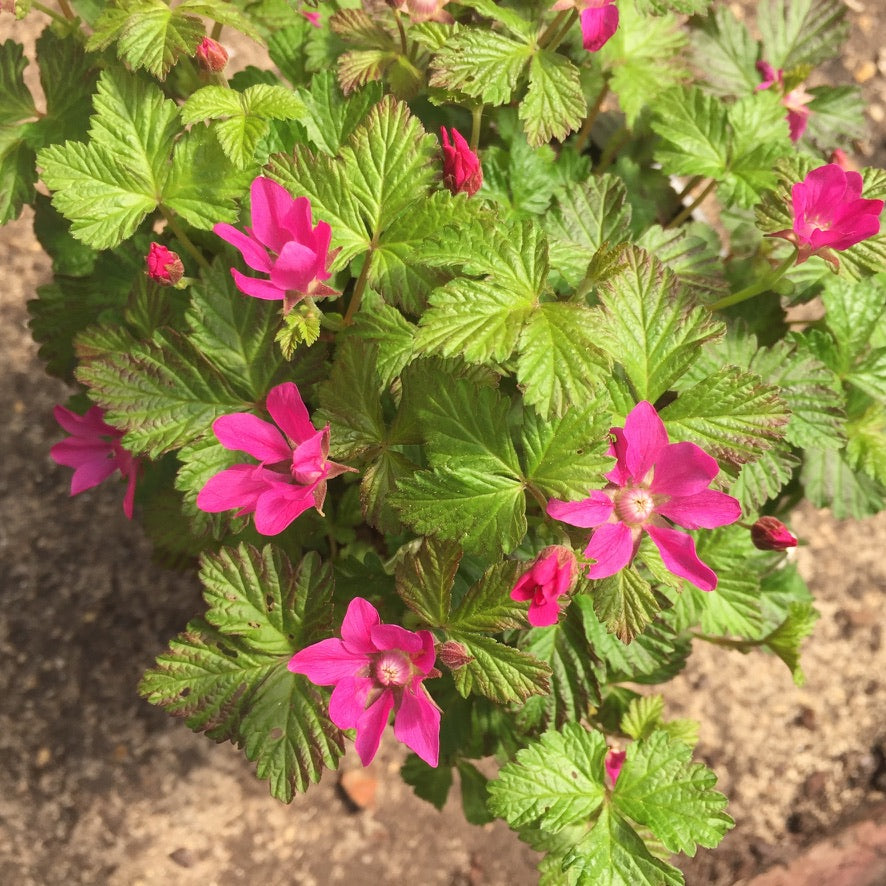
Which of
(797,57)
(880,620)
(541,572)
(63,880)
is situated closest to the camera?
(541,572)

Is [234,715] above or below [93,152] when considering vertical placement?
below

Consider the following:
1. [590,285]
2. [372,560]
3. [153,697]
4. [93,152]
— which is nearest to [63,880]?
[153,697]

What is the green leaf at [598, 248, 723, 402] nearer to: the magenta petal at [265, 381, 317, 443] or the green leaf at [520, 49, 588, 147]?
A: the green leaf at [520, 49, 588, 147]

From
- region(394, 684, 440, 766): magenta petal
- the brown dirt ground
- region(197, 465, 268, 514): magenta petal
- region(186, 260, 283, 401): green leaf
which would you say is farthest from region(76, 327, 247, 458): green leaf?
the brown dirt ground

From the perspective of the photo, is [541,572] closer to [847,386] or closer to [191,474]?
[191,474]

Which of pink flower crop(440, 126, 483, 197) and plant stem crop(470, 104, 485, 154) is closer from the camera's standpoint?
pink flower crop(440, 126, 483, 197)
